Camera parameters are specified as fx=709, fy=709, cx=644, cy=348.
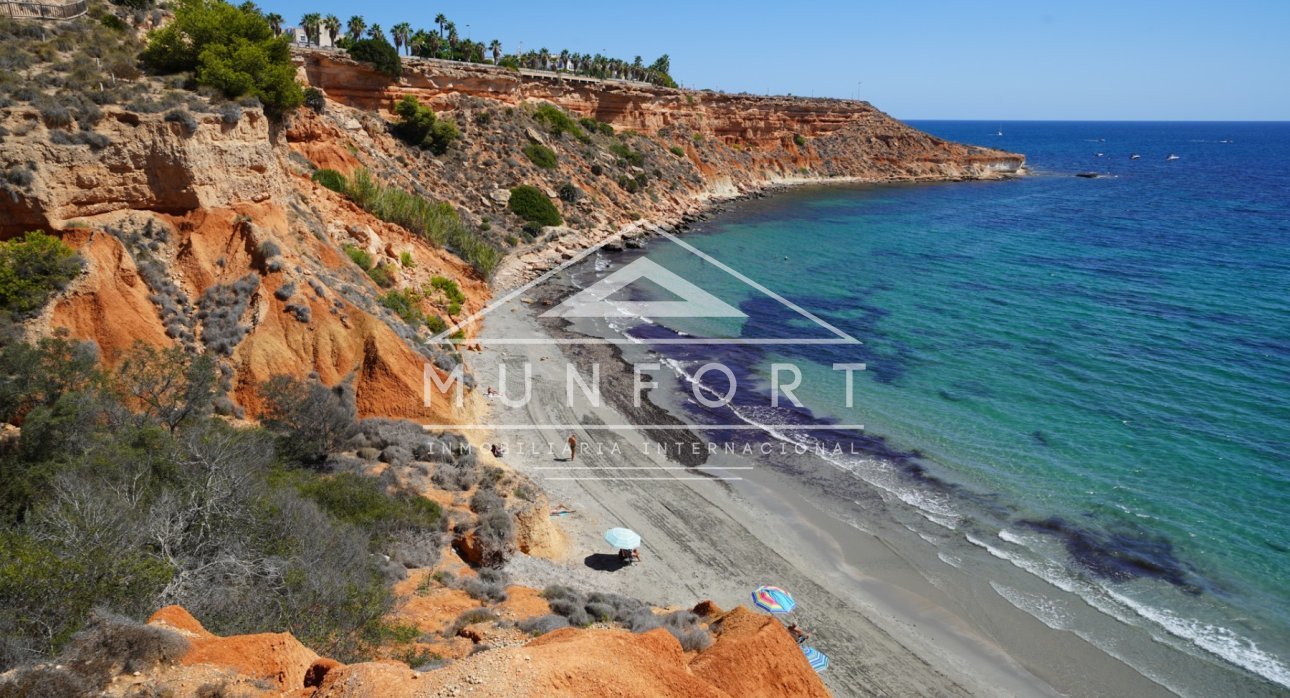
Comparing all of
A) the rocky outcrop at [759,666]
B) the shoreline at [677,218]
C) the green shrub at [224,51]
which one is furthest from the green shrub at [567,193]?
the rocky outcrop at [759,666]

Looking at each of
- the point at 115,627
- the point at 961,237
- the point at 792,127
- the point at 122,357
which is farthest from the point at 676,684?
the point at 792,127

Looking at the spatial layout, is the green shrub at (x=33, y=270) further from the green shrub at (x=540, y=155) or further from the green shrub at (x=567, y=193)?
the green shrub at (x=540, y=155)

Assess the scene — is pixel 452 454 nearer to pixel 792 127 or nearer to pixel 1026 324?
pixel 1026 324

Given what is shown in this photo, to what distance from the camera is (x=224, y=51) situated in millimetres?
22250

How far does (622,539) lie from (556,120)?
160ft

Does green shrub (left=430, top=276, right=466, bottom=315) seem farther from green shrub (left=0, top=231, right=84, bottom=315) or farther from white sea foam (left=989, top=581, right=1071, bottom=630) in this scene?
white sea foam (left=989, top=581, right=1071, bottom=630)

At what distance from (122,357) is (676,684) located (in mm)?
15395

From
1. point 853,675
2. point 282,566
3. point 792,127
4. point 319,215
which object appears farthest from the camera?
point 792,127

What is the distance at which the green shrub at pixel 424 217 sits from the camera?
30.8 meters

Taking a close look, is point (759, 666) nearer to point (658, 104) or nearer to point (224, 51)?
point (224, 51)

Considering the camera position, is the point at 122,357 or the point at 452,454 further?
the point at 452,454

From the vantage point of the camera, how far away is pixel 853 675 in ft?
44.3

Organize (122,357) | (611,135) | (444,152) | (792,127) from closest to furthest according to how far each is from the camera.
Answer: (122,357), (444,152), (611,135), (792,127)

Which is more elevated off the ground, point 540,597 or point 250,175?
point 250,175
